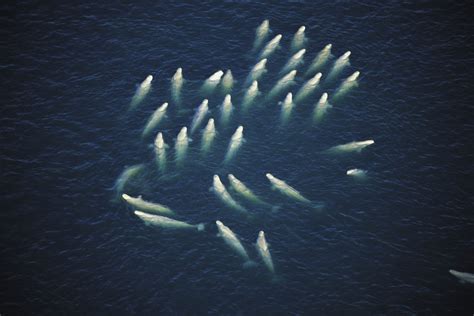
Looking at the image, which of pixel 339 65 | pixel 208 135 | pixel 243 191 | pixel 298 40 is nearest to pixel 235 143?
pixel 208 135

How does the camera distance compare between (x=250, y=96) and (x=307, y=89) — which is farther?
(x=307, y=89)

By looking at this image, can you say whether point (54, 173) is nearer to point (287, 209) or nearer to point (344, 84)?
point (287, 209)

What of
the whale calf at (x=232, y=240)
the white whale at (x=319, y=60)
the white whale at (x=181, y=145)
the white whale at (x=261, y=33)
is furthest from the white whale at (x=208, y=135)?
the white whale at (x=261, y=33)

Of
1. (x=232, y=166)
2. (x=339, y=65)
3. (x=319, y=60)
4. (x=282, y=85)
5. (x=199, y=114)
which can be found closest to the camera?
(x=232, y=166)

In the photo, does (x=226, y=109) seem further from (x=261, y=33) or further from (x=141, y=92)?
(x=261, y=33)

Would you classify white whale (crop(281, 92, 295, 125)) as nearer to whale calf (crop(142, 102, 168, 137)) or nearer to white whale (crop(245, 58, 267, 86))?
white whale (crop(245, 58, 267, 86))

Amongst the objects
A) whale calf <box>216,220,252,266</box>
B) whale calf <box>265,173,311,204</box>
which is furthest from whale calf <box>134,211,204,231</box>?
whale calf <box>265,173,311,204</box>
